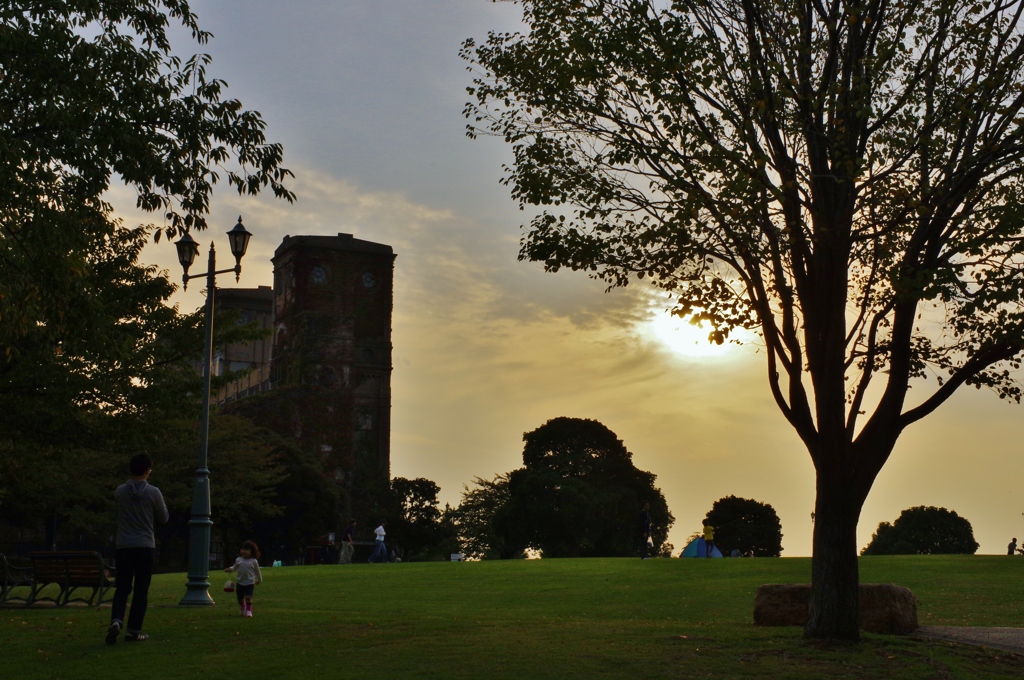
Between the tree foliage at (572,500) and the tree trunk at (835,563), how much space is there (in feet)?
211

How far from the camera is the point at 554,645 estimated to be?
1312cm

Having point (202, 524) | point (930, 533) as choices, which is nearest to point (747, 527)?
point (930, 533)

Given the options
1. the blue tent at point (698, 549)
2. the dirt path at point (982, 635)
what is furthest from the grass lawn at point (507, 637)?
the blue tent at point (698, 549)

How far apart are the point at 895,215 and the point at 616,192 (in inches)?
145

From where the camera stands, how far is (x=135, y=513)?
39.6 feet

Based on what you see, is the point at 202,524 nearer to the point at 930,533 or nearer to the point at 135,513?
the point at 135,513

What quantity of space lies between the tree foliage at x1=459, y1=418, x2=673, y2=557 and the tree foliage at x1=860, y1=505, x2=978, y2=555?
1947 centimetres

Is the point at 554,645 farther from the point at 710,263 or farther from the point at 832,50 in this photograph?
the point at 832,50

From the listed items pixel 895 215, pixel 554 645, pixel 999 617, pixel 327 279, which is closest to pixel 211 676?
pixel 554 645

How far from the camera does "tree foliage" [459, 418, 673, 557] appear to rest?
79000 millimetres

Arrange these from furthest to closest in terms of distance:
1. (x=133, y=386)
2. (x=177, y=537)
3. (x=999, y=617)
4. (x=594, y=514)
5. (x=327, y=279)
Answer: (x=327, y=279), (x=594, y=514), (x=177, y=537), (x=133, y=386), (x=999, y=617)

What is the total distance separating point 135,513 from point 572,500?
67.8 m

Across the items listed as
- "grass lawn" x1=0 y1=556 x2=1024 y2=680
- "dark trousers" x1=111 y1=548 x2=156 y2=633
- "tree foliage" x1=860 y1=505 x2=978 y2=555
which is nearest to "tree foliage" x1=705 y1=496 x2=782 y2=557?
"tree foliage" x1=860 y1=505 x2=978 y2=555

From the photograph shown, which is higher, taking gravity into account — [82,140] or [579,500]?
[82,140]
